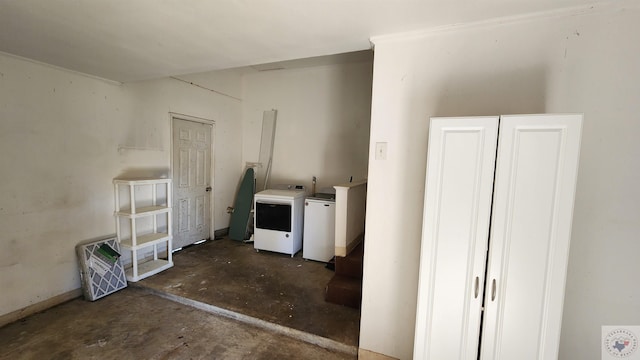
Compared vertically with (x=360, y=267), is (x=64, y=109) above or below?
above

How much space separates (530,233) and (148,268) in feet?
12.2

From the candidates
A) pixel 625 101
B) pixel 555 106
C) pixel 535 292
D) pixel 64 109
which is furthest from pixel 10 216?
pixel 625 101

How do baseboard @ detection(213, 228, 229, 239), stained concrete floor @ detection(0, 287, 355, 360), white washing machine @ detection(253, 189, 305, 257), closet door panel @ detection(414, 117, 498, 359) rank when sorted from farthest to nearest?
1. baseboard @ detection(213, 228, 229, 239)
2. white washing machine @ detection(253, 189, 305, 257)
3. stained concrete floor @ detection(0, 287, 355, 360)
4. closet door panel @ detection(414, 117, 498, 359)

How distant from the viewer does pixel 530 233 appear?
1168 mm

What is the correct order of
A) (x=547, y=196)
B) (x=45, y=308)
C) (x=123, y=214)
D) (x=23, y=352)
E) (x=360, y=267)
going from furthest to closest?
(x=123, y=214) → (x=360, y=267) → (x=45, y=308) → (x=23, y=352) → (x=547, y=196)

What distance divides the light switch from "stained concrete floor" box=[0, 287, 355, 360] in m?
1.56

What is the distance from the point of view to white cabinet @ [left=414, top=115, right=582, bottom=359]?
113 centimetres

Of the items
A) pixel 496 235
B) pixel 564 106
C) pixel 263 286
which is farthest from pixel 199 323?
pixel 564 106

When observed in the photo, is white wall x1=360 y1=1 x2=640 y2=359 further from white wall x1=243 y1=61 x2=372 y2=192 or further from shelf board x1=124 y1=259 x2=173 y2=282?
shelf board x1=124 y1=259 x2=173 y2=282

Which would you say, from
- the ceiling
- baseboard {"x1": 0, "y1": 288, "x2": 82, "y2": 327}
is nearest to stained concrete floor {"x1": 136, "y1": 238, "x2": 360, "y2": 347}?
baseboard {"x1": 0, "y1": 288, "x2": 82, "y2": 327}

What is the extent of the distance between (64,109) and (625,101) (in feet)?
14.1

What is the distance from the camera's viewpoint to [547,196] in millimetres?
1142

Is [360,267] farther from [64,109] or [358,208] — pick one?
[64,109]

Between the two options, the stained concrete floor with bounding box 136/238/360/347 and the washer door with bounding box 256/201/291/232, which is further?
the washer door with bounding box 256/201/291/232
